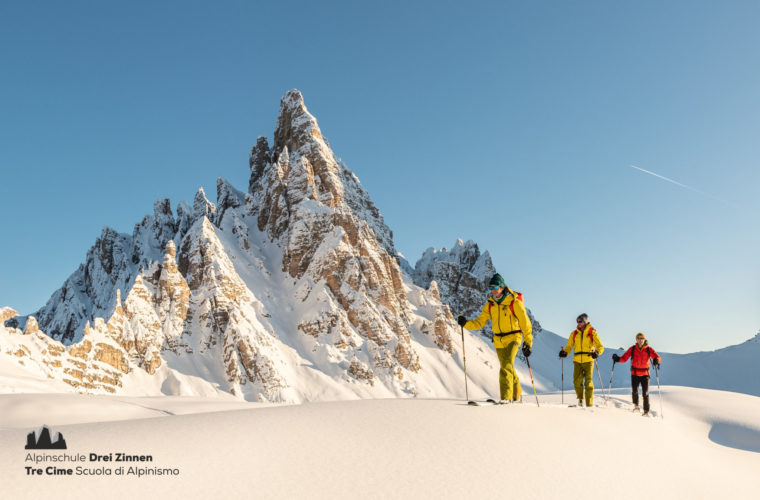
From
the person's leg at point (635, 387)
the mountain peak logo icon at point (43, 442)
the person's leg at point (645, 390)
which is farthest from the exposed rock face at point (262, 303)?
the mountain peak logo icon at point (43, 442)

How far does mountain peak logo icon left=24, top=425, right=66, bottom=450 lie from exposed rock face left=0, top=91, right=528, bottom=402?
65.9 m

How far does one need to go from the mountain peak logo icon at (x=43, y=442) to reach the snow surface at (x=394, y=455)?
0.08 meters

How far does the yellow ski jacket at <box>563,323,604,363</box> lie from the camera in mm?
11320

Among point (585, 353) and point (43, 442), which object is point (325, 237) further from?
point (43, 442)

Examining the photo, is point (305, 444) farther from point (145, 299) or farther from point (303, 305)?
point (303, 305)

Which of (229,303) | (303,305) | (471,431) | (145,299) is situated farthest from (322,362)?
(471,431)

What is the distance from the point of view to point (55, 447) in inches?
161

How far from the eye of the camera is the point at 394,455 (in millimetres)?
4668

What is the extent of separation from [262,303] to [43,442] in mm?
86297

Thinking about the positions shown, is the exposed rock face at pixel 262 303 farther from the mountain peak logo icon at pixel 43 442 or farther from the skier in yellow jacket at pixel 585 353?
the mountain peak logo icon at pixel 43 442

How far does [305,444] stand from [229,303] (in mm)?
79329

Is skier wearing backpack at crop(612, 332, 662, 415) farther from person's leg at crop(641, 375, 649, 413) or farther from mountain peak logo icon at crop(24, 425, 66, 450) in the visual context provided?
mountain peak logo icon at crop(24, 425, 66, 450)

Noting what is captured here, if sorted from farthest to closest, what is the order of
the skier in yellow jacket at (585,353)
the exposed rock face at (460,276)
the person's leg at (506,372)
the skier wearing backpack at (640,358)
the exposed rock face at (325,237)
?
the exposed rock face at (460,276) < the exposed rock face at (325,237) < the skier wearing backpack at (640,358) < the skier in yellow jacket at (585,353) < the person's leg at (506,372)

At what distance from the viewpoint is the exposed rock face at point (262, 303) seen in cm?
6956
